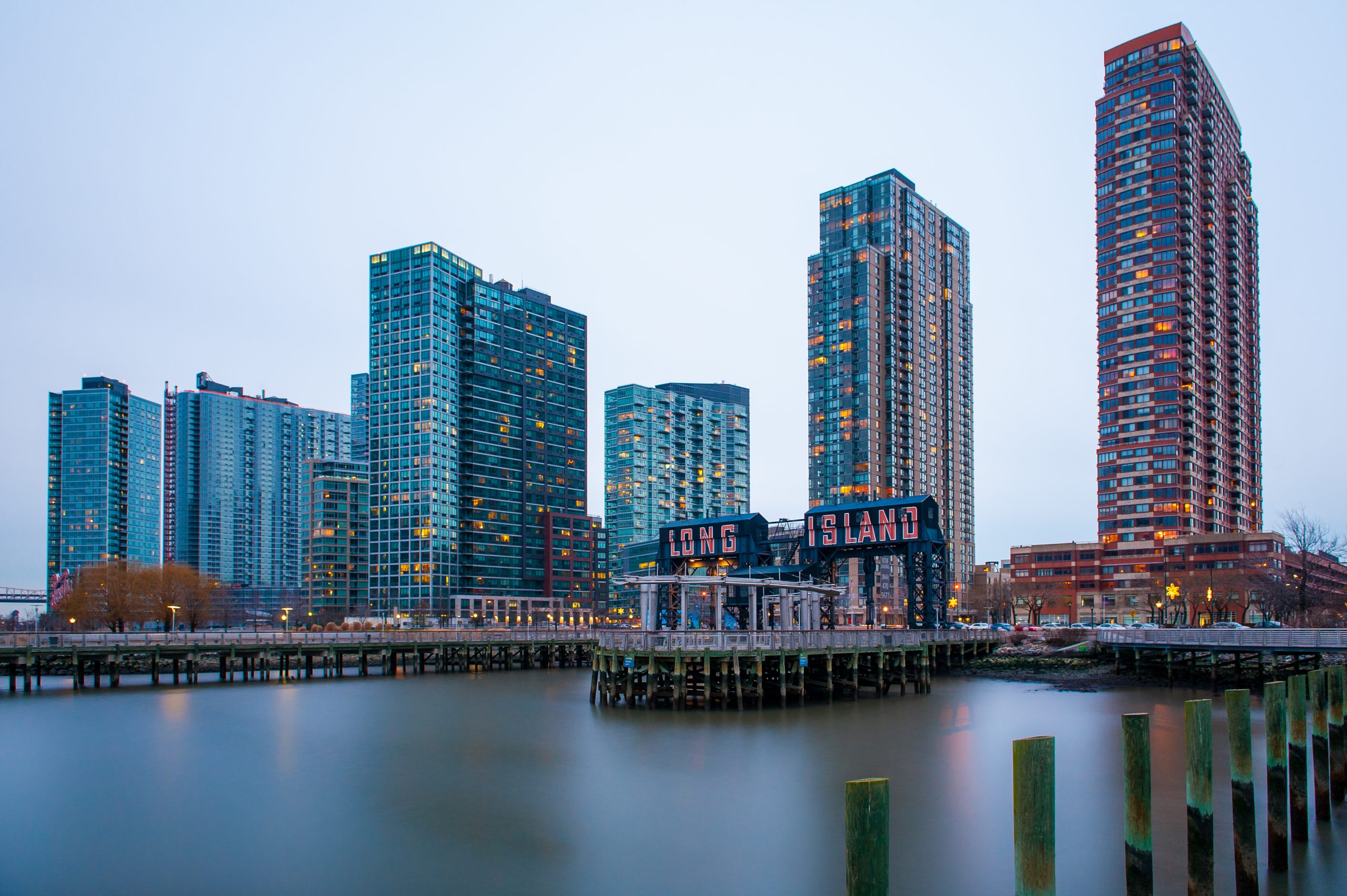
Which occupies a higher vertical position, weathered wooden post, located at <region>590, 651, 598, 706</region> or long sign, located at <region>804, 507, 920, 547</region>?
long sign, located at <region>804, 507, 920, 547</region>

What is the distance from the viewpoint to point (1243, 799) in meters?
19.1

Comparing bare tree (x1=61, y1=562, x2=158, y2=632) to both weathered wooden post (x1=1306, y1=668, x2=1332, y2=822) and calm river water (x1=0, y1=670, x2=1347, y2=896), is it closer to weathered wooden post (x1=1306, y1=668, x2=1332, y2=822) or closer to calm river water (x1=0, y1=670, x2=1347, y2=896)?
calm river water (x1=0, y1=670, x2=1347, y2=896)

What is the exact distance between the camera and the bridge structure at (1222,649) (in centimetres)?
5722

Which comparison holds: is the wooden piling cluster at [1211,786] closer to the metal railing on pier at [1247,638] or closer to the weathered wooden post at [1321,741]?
the weathered wooden post at [1321,741]

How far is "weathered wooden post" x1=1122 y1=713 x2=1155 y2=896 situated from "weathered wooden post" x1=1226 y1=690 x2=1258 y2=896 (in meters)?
4.35

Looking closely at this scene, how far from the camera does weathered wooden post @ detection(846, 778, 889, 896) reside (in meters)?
11.3

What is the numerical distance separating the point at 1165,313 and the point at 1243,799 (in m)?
161

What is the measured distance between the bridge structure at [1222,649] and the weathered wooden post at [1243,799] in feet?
147

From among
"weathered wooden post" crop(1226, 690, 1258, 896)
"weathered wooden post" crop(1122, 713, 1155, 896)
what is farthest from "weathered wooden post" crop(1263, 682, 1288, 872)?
"weathered wooden post" crop(1122, 713, 1155, 896)

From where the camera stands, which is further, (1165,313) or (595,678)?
(1165,313)

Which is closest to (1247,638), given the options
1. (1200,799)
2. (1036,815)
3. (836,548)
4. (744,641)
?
(744,641)

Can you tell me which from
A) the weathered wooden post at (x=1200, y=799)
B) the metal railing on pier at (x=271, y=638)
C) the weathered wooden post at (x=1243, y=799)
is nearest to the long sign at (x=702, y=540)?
the metal railing on pier at (x=271, y=638)

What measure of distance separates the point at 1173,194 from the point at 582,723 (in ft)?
509

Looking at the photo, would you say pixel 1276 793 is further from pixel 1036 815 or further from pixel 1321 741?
pixel 1036 815
